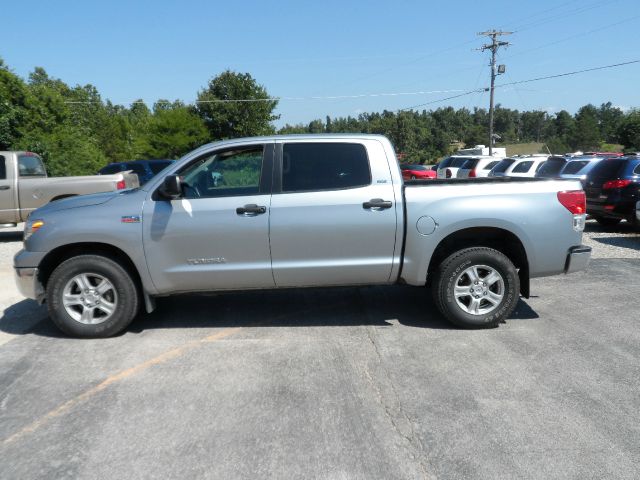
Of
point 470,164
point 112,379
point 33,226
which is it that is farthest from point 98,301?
point 470,164

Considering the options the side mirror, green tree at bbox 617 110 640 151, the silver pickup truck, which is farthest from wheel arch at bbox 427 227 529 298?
green tree at bbox 617 110 640 151

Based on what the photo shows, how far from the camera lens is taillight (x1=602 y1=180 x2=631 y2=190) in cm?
1123

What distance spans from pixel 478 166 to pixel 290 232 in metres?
17.9

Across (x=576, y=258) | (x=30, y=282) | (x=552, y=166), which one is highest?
(x=552, y=166)

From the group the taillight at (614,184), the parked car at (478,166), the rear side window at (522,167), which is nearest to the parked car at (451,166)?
the parked car at (478,166)

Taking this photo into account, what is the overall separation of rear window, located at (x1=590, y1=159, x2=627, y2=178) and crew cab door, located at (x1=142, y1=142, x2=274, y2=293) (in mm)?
9115

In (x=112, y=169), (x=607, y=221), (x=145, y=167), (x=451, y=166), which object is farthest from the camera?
(x=451, y=166)

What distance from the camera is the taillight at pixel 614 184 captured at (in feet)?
36.9

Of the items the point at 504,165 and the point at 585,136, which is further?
the point at 585,136

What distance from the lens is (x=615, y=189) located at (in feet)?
37.1

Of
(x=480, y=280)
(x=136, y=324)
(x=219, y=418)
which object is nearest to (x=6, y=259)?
(x=136, y=324)

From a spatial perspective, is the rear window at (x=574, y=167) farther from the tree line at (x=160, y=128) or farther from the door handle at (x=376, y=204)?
the tree line at (x=160, y=128)

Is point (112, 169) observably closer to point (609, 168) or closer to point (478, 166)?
point (478, 166)

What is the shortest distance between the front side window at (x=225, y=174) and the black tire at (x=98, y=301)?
1038 millimetres
